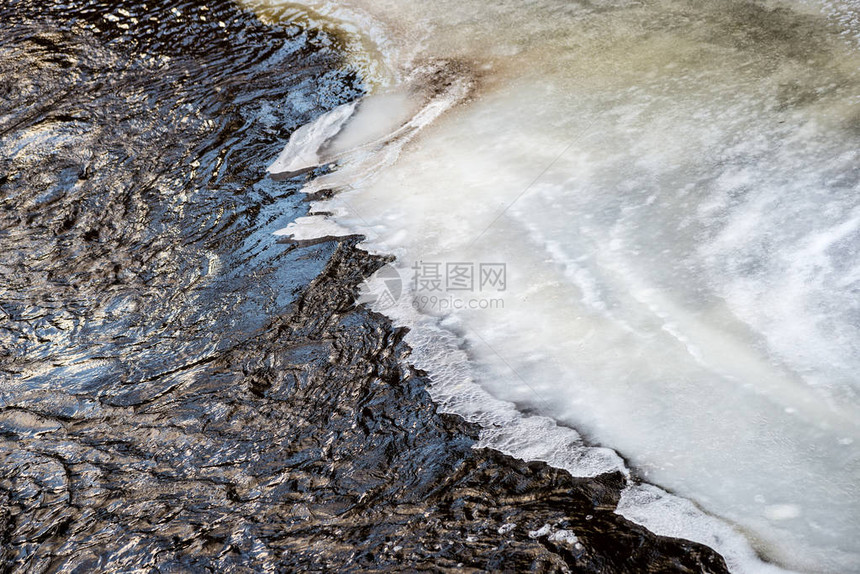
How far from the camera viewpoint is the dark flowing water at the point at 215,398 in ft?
5.72

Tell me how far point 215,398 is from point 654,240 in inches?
63.2

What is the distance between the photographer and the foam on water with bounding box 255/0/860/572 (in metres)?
1.82

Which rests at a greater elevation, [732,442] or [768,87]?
[768,87]

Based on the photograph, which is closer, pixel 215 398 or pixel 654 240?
pixel 215 398

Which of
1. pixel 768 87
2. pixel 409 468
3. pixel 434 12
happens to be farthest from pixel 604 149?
pixel 434 12

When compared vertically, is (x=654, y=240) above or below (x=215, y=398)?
above

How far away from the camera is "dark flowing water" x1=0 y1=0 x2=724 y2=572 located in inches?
68.7

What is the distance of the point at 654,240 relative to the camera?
2549 millimetres

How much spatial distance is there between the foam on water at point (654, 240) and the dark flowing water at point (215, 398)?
0.16 meters

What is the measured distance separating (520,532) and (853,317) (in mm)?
1207

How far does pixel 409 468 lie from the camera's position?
1931 millimetres

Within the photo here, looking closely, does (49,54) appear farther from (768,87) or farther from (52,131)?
(768,87)

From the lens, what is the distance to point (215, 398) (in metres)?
2.21

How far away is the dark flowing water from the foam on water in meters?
0.16
